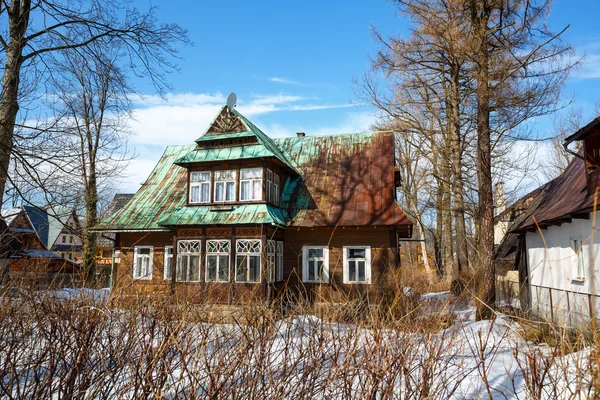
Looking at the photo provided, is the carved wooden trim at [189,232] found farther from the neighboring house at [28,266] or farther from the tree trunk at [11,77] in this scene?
the tree trunk at [11,77]

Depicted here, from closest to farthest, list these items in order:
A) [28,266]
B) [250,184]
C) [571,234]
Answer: [28,266]
[571,234]
[250,184]

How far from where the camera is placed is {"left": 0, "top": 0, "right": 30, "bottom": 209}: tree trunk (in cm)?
880

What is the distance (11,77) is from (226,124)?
7806 mm

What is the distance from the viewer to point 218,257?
49.1 feet

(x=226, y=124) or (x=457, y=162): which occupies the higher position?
(x=226, y=124)

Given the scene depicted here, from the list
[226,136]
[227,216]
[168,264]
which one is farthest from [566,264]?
[168,264]

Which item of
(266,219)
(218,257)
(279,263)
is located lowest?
(279,263)

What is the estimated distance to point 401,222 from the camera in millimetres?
14406

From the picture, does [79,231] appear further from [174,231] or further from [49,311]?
[49,311]

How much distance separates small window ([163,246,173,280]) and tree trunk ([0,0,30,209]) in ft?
25.4

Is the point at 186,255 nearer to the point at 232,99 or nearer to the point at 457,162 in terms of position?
the point at 232,99

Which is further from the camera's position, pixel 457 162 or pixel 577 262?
pixel 457 162

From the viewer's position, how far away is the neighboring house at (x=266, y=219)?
14727mm

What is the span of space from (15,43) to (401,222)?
12.0 meters
